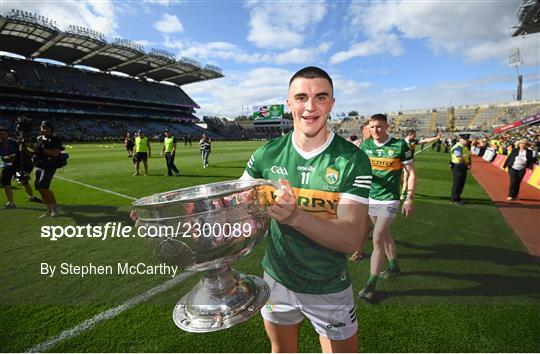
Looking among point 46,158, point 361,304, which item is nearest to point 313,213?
point 361,304

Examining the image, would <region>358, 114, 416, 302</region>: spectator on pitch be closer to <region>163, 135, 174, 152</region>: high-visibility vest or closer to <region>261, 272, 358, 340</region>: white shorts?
<region>261, 272, 358, 340</region>: white shorts

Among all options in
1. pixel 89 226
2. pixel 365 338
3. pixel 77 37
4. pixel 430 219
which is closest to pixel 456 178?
pixel 430 219

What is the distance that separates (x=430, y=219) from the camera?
22.1ft

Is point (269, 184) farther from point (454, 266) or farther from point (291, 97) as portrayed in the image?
point (454, 266)

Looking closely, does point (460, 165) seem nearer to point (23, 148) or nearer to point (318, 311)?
point (318, 311)

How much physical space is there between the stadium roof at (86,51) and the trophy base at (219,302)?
159 feet

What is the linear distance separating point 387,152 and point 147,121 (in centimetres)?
6970

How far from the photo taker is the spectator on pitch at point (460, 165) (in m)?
8.17

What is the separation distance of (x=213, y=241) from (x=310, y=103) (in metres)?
0.80

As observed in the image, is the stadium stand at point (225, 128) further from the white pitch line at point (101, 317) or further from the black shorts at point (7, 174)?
the white pitch line at point (101, 317)

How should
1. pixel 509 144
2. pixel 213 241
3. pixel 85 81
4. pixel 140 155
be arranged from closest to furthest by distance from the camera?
pixel 213 241 < pixel 140 155 < pixel 509 144 < pixel 85 81

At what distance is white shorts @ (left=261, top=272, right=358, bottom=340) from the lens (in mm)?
1563

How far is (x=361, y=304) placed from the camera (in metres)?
3.19

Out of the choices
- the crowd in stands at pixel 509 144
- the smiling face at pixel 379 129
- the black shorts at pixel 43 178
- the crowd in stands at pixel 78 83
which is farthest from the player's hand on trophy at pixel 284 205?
the crowd in stands at pixel 78 83
